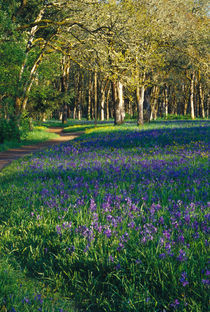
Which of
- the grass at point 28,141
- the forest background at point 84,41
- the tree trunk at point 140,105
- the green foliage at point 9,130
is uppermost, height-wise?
the forest background at point 84,41

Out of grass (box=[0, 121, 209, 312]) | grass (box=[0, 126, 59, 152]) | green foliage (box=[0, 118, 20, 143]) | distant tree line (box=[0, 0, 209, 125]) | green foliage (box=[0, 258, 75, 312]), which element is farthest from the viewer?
green foliage (box=[0, 118, 20, 143])

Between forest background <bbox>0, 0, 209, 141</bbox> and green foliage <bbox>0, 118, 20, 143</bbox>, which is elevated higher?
forest background <bbox>0, 0, 209, 141</bbox>

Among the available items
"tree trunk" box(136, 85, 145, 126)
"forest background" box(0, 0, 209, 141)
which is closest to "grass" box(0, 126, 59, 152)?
"forest background" box(0, 0, 209, 141)

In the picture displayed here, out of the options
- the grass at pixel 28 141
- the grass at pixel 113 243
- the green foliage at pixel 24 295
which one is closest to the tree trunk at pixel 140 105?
the grass at pixel 28 141

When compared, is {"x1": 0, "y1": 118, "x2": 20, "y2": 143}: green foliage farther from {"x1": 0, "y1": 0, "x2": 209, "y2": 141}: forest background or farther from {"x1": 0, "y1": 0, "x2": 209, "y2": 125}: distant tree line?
{"x1": 0, "y1": 0, "x2": 209, "y2": 125}: distant tree line

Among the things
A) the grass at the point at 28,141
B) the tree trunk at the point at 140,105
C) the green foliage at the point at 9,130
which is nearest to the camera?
the grass at the point at 28,141

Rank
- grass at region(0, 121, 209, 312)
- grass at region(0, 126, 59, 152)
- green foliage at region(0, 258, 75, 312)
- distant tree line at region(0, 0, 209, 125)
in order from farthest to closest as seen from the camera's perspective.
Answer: grass at region(0, 126, 59, 152) → distant tree line at region(0, 0, 209, 125) → grass at region(0, 121, 209, 312) → green foliage at region(0, 258, 75, 312)

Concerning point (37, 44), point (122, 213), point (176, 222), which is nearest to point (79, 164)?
point (122, 213)

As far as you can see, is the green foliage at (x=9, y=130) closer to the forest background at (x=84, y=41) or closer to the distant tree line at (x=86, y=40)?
the forest background at (x=84, y=41)

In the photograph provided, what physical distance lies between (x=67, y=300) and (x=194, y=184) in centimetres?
414

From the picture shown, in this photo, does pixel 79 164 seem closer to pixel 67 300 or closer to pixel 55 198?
pixel 55 198

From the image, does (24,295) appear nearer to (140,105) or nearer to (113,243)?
(113,243)

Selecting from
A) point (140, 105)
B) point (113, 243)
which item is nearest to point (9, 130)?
point (140, 105)

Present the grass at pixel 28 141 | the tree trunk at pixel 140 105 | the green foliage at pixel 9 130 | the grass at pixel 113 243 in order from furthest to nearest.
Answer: the tree trunk at pixel 140 105 → the green foliage at pixel 9 130 → the grass at pixel 28 141 → the grass at pixel 113 243
